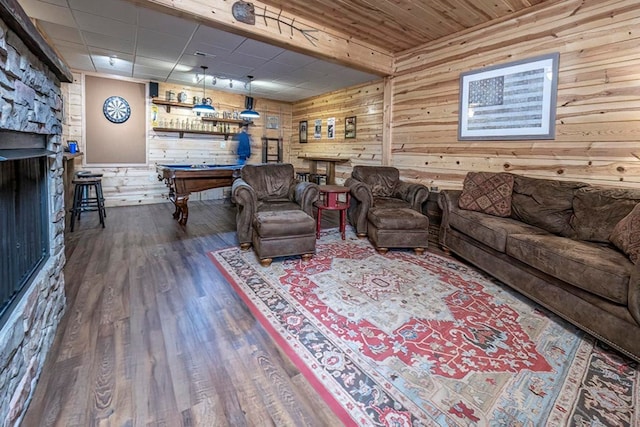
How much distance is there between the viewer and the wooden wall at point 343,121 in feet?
19.4

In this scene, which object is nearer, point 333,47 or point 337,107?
point 333,47

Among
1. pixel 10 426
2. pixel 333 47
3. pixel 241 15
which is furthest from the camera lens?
pixel 333 47

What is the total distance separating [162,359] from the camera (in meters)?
1.74

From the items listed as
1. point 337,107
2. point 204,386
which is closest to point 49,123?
point 204,386

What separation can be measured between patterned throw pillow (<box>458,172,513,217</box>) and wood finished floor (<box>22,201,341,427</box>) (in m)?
2.66

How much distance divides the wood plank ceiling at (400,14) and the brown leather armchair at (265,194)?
1901 mm

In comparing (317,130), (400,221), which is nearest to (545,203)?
(400,221)

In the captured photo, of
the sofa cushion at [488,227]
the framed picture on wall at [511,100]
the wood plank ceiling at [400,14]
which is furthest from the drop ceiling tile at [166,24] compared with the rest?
the sofa cushion at [488,227]

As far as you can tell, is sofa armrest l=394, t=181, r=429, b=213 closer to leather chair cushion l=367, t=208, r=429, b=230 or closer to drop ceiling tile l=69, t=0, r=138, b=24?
leather chair cushion l=367, t=208, r=429, b=230

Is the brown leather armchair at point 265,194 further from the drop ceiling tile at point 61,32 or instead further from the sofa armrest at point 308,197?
the drop ceiling tile at point 61,32

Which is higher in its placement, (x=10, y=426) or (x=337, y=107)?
(x=337, y=107)

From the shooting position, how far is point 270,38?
11.8ft

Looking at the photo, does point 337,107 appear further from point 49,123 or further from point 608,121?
point 49,123

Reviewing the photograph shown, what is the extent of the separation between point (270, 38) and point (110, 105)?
4.12 meters
